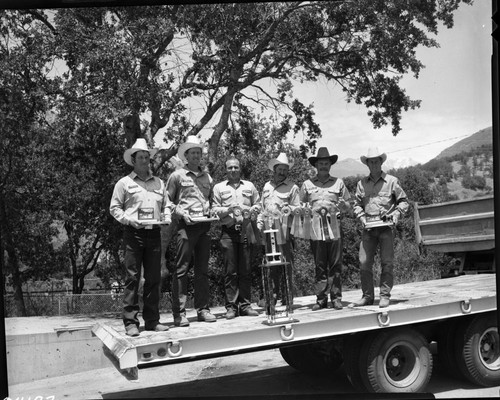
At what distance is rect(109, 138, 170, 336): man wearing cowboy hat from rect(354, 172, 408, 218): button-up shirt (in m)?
2.05

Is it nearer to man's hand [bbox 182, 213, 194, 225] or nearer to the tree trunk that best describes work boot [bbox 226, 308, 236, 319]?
man's hand [bbox 182, 213, 194, 225]

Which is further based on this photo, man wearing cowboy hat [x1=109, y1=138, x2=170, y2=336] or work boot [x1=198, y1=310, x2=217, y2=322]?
work boot [x1=198, y1=310, x2=217, y2=322]

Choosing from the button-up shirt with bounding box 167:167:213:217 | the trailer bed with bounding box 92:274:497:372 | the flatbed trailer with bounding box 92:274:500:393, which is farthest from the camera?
the button-up shirt with bounding box 167:167:213:217

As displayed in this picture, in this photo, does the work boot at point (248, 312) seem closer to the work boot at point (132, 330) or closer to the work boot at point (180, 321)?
the work boot at point (180, 321)

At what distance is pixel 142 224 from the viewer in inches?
228

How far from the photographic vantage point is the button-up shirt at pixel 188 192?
6.38 m

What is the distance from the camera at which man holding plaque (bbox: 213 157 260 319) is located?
650 centimetres

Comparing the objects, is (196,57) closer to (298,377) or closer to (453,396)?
(298,377)

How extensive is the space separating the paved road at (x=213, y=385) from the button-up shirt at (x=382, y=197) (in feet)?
5.78

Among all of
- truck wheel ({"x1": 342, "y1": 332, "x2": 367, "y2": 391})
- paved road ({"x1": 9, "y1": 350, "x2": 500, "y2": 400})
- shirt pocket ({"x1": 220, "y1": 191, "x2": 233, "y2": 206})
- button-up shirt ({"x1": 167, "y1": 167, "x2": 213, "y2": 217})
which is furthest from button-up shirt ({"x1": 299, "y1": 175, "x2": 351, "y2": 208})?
paved road ({"x1": 9, "y1": 350, "x2": 500, "y2": 400})

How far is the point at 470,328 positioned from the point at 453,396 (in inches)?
27.1

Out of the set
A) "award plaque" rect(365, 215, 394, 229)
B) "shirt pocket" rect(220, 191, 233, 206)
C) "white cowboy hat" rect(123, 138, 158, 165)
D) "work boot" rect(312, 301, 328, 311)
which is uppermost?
"white cowboy hat" rect(123, 138, 158, 165)

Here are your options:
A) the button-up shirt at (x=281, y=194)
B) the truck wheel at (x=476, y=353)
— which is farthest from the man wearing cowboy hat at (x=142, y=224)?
the truck wheel at (x=476, y=353)

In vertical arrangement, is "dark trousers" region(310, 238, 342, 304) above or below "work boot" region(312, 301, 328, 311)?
above
